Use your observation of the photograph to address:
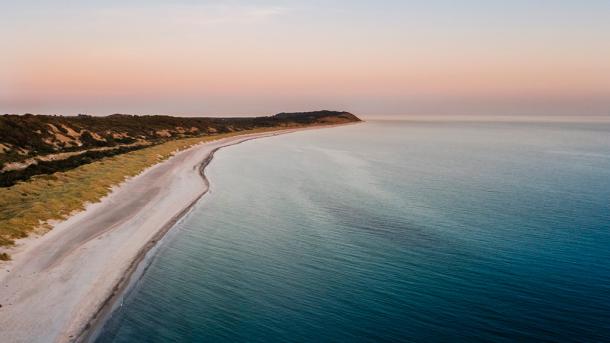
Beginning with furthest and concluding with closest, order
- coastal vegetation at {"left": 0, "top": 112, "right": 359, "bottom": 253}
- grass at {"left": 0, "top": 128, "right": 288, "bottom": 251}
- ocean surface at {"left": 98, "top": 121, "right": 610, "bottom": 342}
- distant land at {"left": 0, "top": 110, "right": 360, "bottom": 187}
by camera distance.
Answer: distant land at {"left": 0, "top": 110, "right": 360, "bottom": 187} < coastal vegetation at {"left": 0, "top": 112, "right": 359, "bottom": 253} < grass at {"left": 0, "top": 128, "right": 288, "bottom": 251} < ocean surface at {"left": 98, "top": 121, "right": 610, "bottom": 342}

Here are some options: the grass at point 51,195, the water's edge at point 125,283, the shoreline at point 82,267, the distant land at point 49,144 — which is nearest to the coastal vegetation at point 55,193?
the grass at point 51,195

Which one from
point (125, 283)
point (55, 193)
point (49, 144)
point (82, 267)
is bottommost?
point (125, 283)

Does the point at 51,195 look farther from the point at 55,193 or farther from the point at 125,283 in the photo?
the point at 125,283

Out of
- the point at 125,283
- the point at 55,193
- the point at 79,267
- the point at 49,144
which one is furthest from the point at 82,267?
the point at 49,144

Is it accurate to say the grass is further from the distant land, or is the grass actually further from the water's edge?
the water's edge

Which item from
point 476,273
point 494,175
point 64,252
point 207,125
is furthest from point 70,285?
point 207,125

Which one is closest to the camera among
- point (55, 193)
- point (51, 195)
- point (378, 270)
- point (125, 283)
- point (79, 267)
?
point (125, 283)

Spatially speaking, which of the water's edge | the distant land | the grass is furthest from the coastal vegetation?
the water's edge
